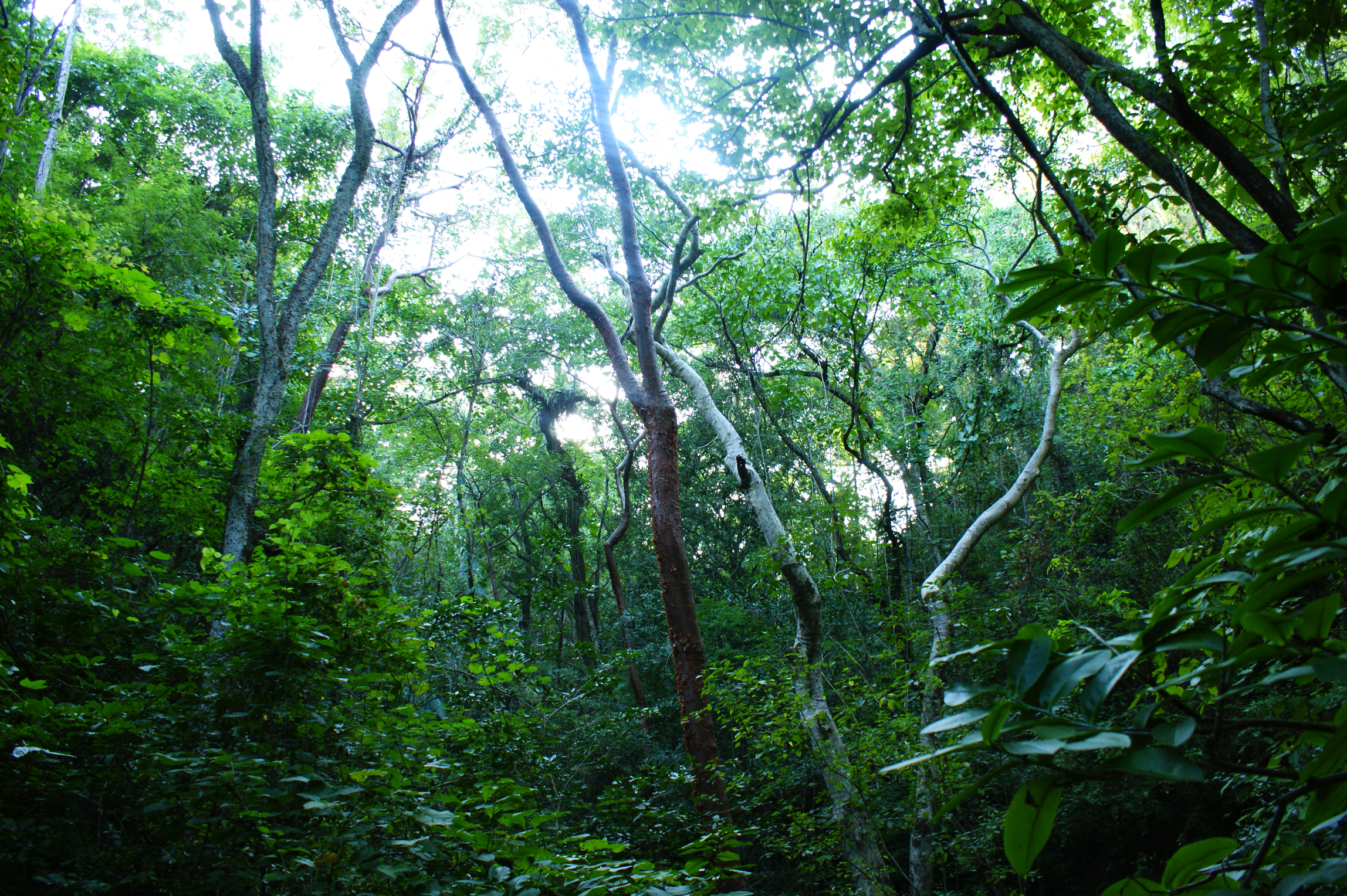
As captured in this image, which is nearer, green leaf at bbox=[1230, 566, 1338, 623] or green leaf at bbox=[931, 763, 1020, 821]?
green leaf at bbox=[931, 763, 1020, 821]

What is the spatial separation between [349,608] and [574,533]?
10.1 metres

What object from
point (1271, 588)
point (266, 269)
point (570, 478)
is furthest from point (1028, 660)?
point (570, 478)

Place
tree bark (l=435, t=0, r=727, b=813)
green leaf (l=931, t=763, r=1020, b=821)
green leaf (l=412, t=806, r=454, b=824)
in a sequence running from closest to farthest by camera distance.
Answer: green leaf (l=931, t=763, r=1020, b=821)
green leaf (l=412, t=806, r=454, b=824)
tree bark (l=435, t=0, r=727, b=813)

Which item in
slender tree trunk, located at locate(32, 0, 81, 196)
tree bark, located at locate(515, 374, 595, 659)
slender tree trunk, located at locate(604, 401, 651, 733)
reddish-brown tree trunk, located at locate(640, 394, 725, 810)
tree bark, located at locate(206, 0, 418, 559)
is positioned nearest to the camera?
reddish-brown tree trunk, located at locate(640, 394, 725, 810)

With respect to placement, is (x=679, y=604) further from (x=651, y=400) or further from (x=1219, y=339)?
(x=1219, y=339)

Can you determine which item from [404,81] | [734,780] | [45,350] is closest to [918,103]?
[734,780]

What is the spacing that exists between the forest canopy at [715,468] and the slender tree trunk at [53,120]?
182 mm

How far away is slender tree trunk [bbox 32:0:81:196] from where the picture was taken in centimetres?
647

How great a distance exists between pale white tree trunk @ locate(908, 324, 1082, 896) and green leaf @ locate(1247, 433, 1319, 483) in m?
3.38

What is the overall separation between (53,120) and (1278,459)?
10.5 m

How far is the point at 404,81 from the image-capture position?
8.55 meters

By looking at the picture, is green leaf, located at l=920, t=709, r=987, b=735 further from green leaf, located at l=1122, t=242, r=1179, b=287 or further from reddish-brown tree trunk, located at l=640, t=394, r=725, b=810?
reddish-brown tree trunk, located at l=640, t=394, r=725, b=810

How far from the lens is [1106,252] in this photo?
56 cm

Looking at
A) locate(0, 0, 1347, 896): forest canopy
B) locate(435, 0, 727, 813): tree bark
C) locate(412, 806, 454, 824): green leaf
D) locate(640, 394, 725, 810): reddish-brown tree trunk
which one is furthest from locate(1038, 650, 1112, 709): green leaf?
locate(435, 0, 727, 813): tree bark
